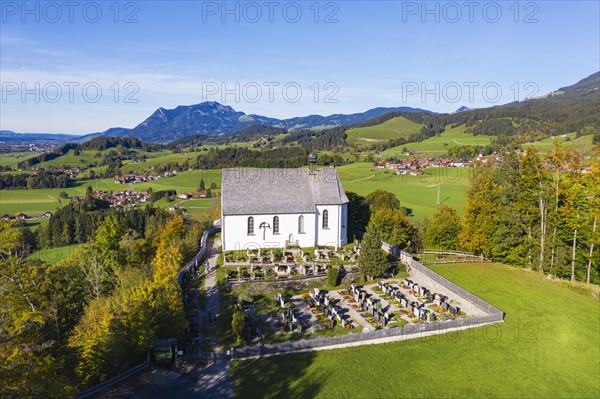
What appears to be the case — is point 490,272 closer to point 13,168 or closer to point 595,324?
point 595,324

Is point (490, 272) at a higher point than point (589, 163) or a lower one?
lower

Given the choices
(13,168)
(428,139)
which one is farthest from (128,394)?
(13,168)

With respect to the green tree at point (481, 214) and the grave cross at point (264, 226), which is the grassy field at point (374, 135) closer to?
the green tree at point (481, 214)

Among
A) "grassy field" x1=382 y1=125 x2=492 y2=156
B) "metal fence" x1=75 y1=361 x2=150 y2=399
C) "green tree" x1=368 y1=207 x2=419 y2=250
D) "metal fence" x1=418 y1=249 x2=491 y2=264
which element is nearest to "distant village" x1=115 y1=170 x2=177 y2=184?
"grassy field" x1=382 y1=125 x2=492 y2=156

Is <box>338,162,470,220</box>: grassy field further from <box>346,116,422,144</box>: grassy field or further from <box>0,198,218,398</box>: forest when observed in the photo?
<box>346,116,422,144</box>: grassy field

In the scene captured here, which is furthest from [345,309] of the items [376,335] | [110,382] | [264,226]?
[110,382]
